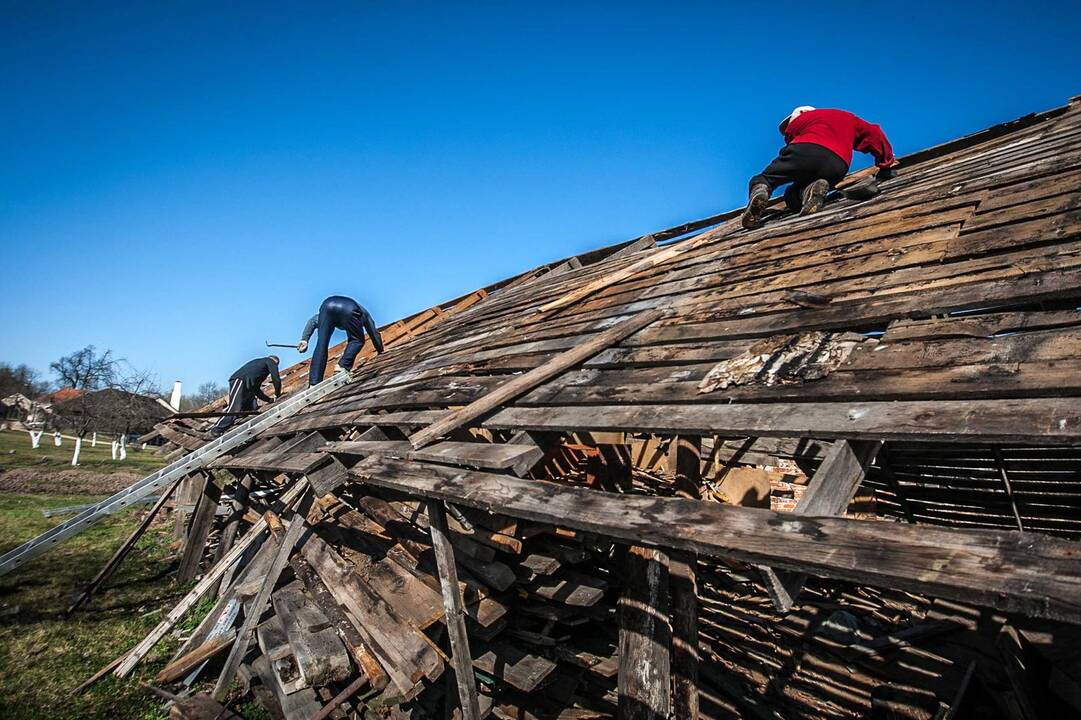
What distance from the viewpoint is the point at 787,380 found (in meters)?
2.09

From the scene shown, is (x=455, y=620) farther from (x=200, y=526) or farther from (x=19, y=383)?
(x=19, y=383)

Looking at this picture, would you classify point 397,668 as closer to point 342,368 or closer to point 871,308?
point 871,308

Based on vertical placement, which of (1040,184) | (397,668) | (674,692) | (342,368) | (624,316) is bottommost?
(397,668)

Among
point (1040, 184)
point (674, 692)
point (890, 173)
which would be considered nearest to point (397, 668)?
point (674, 692)

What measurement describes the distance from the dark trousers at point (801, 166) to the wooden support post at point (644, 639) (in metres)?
3.84

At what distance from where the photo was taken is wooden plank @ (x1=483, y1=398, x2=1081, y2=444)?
1368mm

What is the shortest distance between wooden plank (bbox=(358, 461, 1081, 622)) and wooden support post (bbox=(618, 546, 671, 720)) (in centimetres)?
141

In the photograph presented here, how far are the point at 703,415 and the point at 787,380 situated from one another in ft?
1.29

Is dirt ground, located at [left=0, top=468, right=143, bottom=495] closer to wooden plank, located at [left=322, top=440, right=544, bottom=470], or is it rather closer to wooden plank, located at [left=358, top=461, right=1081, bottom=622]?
wooden plank, located at [left=322, top=440, right=544, bottom=470]

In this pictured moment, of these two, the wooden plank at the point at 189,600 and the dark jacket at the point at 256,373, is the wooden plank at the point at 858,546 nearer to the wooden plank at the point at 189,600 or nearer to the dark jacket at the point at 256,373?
the wooden plank at the point at 189,600

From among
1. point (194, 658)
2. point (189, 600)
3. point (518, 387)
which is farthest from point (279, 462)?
point (189, 600)

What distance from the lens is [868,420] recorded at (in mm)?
1636

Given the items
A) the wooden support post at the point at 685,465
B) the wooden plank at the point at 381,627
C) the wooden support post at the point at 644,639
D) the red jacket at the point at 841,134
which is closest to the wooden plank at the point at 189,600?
the wooden plank at the point at 381,627

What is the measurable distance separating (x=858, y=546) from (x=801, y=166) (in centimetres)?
467
